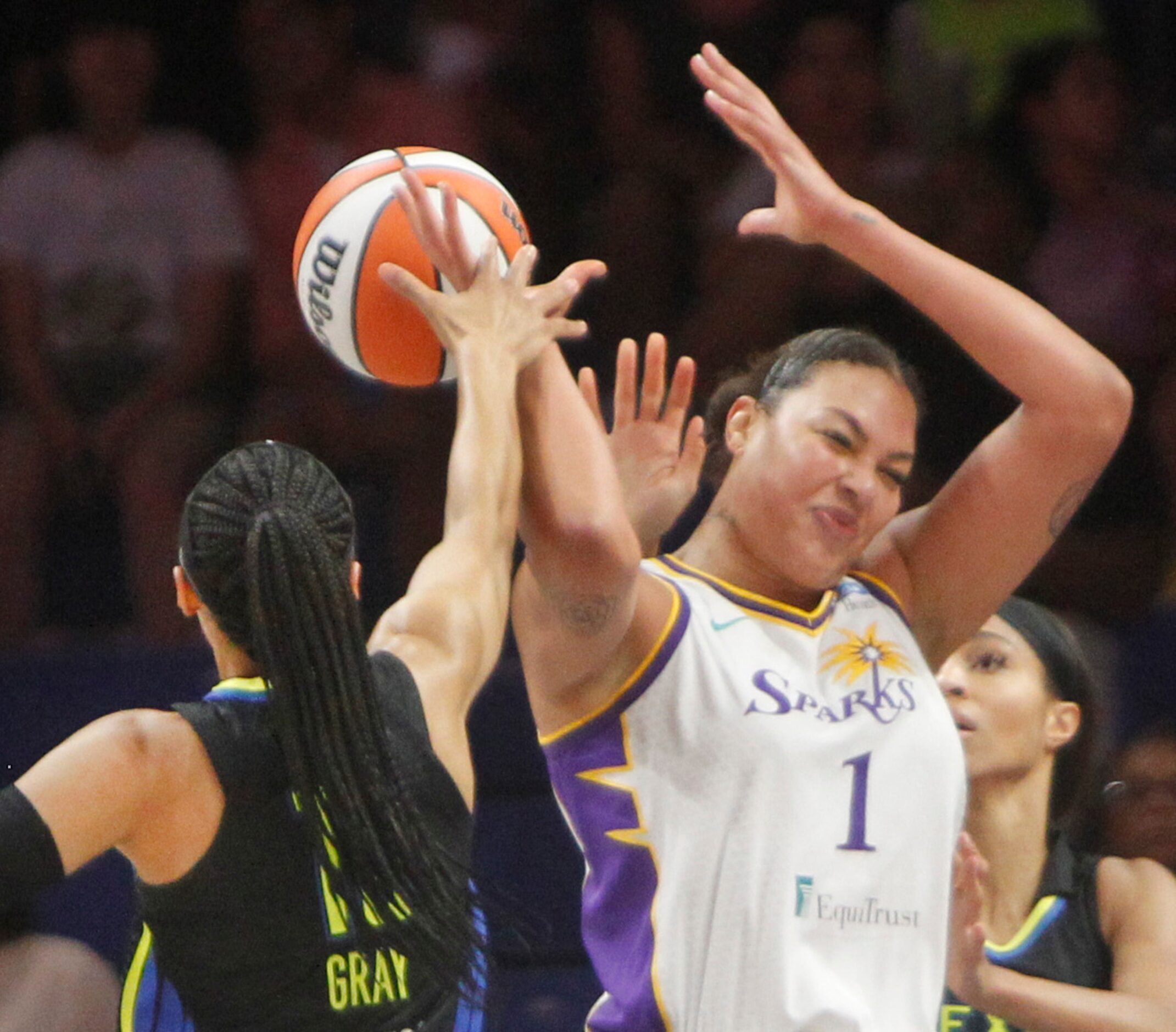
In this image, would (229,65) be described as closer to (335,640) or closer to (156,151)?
(156,151)

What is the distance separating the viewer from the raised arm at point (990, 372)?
2.66 metres

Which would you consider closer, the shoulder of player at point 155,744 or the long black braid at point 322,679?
A: the shoulder of player at point 155,744

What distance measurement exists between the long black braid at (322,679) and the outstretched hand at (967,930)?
0.88 m

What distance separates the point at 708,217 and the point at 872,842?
9.92 ft

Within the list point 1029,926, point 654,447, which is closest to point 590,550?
point 654,447

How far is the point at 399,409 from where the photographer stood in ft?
16.5

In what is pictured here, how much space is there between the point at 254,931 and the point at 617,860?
635mm

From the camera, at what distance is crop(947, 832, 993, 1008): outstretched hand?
2.73 metres

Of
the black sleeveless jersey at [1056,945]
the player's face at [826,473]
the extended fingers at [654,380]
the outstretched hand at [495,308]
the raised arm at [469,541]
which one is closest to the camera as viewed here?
the raised arm at [469,541]

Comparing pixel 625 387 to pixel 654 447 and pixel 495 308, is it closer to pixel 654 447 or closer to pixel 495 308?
pixel 654 447

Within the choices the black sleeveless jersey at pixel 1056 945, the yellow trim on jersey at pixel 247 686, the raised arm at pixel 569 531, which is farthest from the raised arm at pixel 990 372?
the yellow trim on jersey at pixel 247 686

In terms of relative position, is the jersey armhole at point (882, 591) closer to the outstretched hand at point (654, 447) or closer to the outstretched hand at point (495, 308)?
the outstretched hand at point (654, 447)

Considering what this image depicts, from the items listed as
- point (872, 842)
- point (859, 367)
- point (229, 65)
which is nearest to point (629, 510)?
point (859, 367)

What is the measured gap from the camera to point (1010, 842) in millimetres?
3338
